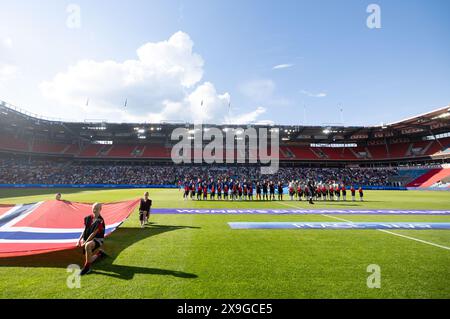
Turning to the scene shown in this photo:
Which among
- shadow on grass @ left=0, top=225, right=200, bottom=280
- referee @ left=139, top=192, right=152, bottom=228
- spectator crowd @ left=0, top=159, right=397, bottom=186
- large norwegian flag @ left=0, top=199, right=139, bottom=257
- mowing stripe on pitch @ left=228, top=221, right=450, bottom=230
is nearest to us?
shadow on grass @ left=0, top=225, right=200, bottom=280

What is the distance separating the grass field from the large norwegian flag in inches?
13.0

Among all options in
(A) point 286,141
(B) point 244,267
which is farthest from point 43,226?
(A) point 286,141

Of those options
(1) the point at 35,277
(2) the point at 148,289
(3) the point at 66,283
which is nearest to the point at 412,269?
(2) the point at 148,289

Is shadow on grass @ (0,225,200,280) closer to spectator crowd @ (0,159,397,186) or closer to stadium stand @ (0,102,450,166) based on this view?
spectator crowd @ (0,159,397,186)

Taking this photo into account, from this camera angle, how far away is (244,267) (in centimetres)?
543

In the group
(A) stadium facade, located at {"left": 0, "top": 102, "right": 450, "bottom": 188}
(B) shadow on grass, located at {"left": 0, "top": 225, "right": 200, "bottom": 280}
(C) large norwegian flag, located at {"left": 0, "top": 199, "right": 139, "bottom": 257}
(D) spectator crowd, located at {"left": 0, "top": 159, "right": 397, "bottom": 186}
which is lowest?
(B) shadow on grass, located at {"left": 0, "top": 225, "right": 200, "bottom": 280}

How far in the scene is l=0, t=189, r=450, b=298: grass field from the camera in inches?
167

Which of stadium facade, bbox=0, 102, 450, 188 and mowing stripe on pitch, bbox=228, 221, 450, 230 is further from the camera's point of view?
stadium facade, bbox=0, 102, 450, 188

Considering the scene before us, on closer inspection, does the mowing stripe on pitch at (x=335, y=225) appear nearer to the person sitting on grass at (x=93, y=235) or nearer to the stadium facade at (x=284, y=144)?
the person sitting on grass at (x=93, y=235)

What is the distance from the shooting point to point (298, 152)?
62375 millimetres

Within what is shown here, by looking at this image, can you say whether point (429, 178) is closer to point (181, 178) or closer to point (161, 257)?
point (181, 178)

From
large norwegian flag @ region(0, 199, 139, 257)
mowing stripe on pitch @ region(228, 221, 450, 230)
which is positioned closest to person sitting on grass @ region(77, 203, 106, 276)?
large norwegian flag @ region(0, 199, 139, 257)

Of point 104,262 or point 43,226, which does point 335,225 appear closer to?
point 104,262

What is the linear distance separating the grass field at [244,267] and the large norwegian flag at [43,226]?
329 millimetres
